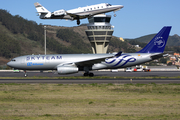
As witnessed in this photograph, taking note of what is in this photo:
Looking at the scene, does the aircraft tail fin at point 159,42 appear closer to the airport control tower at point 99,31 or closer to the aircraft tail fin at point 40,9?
the aircraft tail fin at point 40,9

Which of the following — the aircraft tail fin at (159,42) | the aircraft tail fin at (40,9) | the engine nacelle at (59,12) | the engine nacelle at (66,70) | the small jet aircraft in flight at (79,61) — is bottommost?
the engine nacelle at (66,70)

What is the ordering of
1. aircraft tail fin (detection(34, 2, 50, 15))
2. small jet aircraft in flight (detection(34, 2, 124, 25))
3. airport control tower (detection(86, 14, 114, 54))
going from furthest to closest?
airport control tower (detection(86, 14, 114, 54))
aircraft tail fin (detection(34, 2, 50, 15))
small jet aircraft in flight (detection(34, 2, 124, 25))

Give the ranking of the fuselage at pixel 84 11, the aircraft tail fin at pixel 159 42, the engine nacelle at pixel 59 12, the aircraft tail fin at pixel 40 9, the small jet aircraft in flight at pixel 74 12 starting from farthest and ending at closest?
the aircraft tail fin at pixel 40 9 → the fuselage at pixel 84 11 → the small jet aircraft in flight at pixel 74 12 → the engine nacelle at pixel 59 12 → the aircraft tail fin at pixel 159 42

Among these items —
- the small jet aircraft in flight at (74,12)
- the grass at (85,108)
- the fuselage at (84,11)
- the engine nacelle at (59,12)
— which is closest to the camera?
the grass at (85,108)

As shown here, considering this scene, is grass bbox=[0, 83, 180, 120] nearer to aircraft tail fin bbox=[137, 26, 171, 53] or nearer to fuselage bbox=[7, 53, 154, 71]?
fuselage bbox=[7, 53, 154, 71]

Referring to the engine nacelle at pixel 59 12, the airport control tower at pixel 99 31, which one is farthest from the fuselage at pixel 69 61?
the airport control tower at pixel 99 31

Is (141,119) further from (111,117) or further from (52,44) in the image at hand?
(52,44)

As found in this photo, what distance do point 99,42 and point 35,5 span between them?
47.0m

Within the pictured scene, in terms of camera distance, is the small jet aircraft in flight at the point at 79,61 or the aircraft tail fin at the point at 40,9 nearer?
the small jet aircraft in flight at the point at 79,61

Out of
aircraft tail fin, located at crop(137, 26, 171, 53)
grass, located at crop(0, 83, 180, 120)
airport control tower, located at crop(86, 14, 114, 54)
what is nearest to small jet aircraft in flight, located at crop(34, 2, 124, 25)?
aircraft tail fin, located at crop(137, 26, 171, 53)

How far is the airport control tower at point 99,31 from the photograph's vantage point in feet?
293

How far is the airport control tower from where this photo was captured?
8931 cm

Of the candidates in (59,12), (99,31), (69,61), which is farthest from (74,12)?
(99,31)

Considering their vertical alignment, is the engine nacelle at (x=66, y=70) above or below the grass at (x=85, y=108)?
above
